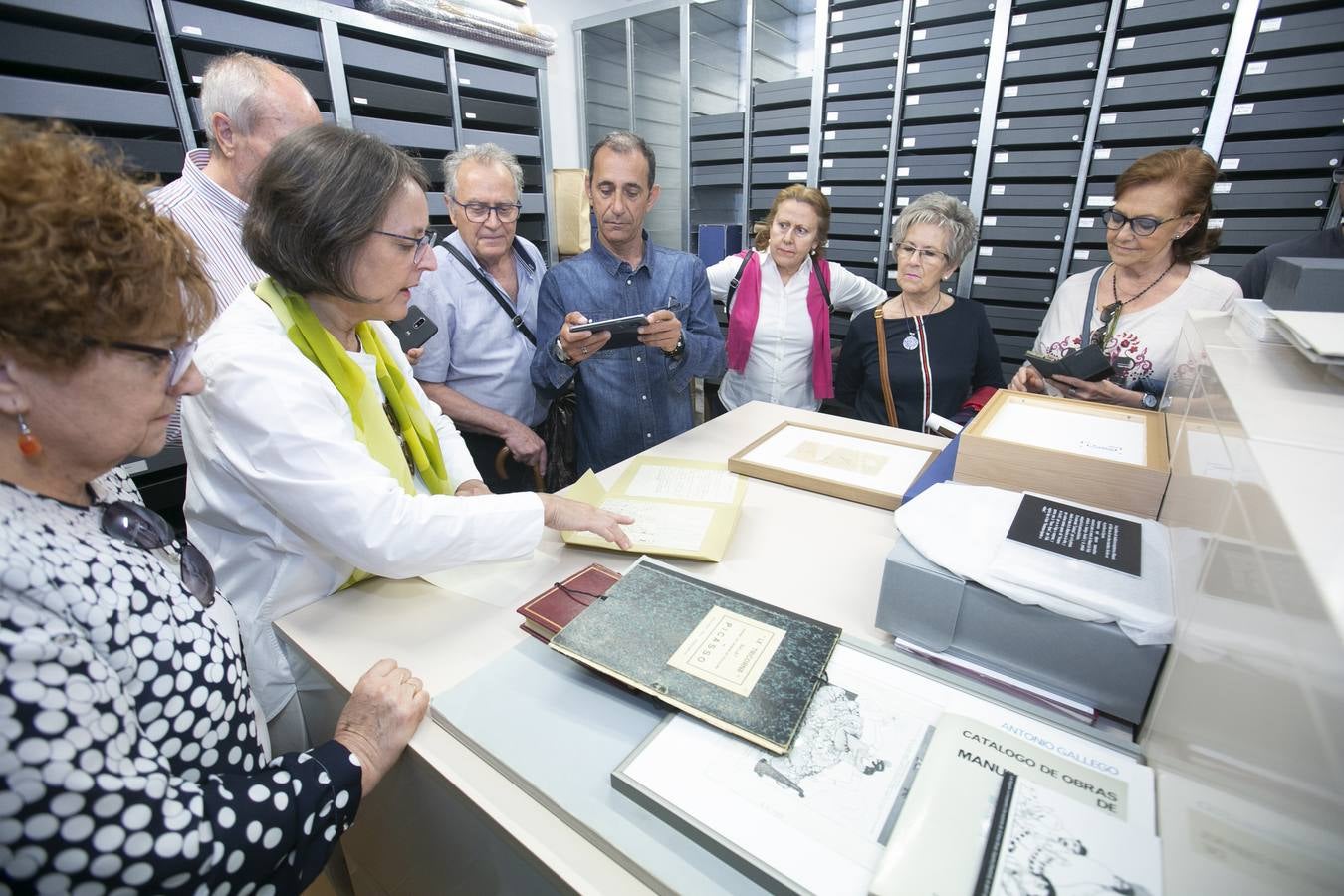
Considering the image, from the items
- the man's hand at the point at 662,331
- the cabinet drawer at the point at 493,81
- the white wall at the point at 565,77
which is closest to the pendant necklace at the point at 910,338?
the man's hand at the point at 662,331

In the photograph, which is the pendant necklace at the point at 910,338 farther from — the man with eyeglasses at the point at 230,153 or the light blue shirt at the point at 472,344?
the man with eyeglasses at the point at 230,153

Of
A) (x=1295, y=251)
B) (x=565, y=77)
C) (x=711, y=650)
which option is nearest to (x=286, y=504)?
(x=711, y=650)

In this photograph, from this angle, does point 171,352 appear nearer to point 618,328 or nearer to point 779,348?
point 618,328

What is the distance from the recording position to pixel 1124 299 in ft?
5.79

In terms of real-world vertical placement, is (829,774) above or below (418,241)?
below

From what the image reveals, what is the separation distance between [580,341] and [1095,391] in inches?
51.3

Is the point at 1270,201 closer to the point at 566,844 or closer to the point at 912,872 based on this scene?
the point at 912,872

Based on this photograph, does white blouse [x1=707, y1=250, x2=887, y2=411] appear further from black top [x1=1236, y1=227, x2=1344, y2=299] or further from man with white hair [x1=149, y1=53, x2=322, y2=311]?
man with white hair [x1=149, y1=53, x2=322, y2=311]

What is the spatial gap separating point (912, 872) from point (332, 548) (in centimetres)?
80

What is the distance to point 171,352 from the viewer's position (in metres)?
0.62

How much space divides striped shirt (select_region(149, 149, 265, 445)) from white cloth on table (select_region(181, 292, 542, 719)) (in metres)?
0.84

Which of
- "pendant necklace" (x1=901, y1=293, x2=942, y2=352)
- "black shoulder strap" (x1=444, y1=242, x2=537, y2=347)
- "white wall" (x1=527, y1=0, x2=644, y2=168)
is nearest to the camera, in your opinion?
"black shoulder strap" (x1=444, y1=242, x2=537, y2=347)

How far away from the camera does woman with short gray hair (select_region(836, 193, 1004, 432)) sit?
1977 mm

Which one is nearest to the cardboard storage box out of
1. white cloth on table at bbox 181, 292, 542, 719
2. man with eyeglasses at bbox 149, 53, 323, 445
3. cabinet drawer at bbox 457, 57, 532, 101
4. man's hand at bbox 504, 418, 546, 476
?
white cloth on table at bbox 181, 292, 542, 719
